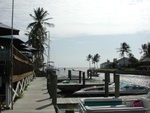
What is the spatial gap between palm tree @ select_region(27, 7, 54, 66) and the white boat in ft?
156

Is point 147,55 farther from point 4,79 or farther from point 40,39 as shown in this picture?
point 4,79

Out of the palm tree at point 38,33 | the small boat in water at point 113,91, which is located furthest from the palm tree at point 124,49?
the small boat in water at point 113,91

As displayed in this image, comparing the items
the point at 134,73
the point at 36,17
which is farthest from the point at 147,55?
the point at 36,17

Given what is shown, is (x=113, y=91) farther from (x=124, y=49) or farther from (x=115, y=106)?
(x=124, y=49)

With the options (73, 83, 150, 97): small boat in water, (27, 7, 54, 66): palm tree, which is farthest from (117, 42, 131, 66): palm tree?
(73, 83, 150, 97): small boat in water

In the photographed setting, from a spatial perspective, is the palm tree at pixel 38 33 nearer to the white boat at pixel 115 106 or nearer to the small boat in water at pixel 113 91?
the small boat in water at pixel 113 91

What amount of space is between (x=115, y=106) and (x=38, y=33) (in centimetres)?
5105

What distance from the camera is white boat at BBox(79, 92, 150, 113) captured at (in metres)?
8.58

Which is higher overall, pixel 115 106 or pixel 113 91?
pixel 115 106

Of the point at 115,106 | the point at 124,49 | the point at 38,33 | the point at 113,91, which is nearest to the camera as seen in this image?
the point at 115,106

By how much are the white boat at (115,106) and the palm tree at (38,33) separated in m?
47.7

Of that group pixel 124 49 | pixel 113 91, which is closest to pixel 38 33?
pixel 113 91

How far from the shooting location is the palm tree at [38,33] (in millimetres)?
58688

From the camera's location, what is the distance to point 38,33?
196ft
